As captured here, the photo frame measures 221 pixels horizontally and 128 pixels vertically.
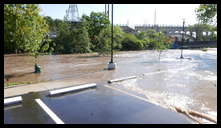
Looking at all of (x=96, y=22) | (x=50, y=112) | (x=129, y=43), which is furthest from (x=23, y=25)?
(x=129, y=43)

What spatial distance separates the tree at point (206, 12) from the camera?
1124cm

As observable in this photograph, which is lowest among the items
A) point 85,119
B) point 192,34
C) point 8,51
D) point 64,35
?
point 85,119

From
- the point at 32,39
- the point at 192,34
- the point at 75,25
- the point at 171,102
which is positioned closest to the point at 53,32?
the point at 75,25

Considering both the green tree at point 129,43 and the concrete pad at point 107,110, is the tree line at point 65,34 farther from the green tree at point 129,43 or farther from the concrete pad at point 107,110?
the concrete pad at point 107,110

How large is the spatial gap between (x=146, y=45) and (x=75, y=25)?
16.8 meters

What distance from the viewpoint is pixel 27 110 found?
23.4ft

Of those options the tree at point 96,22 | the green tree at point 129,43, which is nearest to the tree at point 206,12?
the tree at point 96,22

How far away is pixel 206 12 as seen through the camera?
1184cm

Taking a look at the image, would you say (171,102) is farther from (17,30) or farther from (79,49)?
(79,49)

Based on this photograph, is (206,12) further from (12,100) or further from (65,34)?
(65,34)

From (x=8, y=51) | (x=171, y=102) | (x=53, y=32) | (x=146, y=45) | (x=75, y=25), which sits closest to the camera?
(x=171, y=102)

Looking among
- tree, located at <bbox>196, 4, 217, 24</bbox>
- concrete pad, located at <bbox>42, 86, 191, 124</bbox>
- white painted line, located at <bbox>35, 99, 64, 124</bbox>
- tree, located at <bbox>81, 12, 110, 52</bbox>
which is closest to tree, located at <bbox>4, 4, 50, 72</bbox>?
concrete pad, located at <bbox>42, 86, 191, 124</bbox>

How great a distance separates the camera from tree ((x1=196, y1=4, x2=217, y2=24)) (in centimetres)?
1124

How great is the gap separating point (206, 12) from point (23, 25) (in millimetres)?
10397
